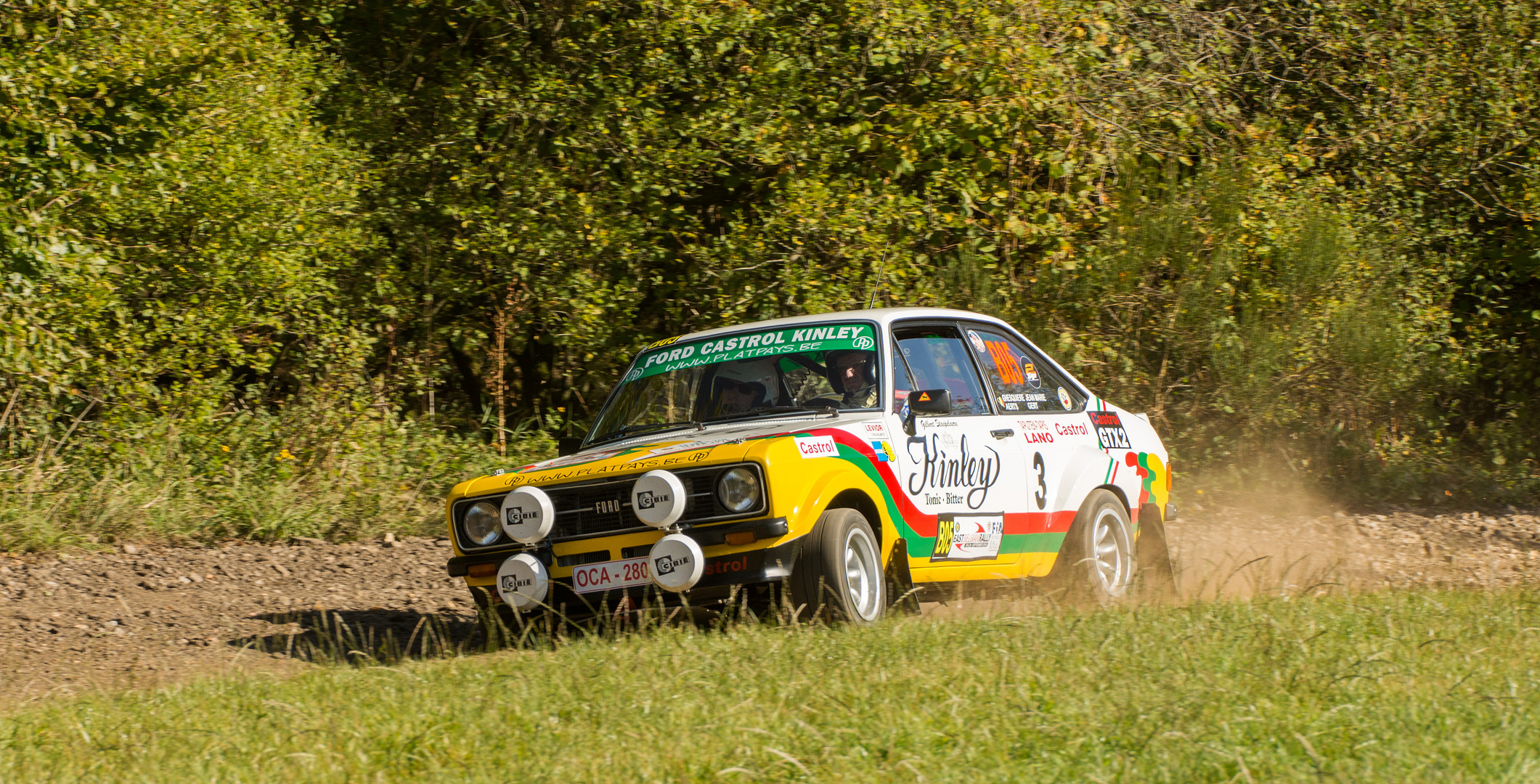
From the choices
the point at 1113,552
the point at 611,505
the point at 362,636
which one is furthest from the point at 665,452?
the point at 1113,552

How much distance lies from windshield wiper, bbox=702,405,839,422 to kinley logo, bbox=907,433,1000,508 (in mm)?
429

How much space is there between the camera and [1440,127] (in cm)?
1442

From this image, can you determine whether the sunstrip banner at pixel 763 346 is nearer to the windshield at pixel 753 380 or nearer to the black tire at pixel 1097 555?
the windshield at pixel 753 380

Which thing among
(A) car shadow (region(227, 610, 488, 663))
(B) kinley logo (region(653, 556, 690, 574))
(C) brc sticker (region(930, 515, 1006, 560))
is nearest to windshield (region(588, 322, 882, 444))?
(C) brc sticker (region(930, 515, 1006, 560))

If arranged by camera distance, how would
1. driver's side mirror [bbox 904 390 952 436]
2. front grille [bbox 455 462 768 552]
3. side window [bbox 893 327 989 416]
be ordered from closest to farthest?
front grille [bbox 455 462 768 552] → driver's side mirror [bbox 904 390 952 436] → side window [bbox 893 327 989 416]

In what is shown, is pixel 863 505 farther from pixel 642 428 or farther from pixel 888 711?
pixel 888 711

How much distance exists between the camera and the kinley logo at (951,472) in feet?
21.4

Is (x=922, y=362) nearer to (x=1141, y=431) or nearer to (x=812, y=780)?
(x=1141, y=431)

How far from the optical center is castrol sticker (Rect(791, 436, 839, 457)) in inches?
233

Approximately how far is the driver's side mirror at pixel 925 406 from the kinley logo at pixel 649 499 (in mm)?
1330

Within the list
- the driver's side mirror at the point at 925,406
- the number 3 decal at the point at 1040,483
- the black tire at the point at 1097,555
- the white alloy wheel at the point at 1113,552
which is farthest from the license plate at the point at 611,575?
the white alloy wheel at the point at 1113,552

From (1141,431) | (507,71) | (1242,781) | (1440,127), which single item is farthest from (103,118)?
(1440,127)

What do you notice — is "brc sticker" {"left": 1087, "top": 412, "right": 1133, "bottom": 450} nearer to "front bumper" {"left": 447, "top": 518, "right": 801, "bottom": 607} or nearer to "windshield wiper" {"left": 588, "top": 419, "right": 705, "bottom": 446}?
"windshield wiper" {"left": 588, "top": 419, "right": 705, "bottom": 446}

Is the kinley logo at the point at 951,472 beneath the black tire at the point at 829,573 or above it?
above
